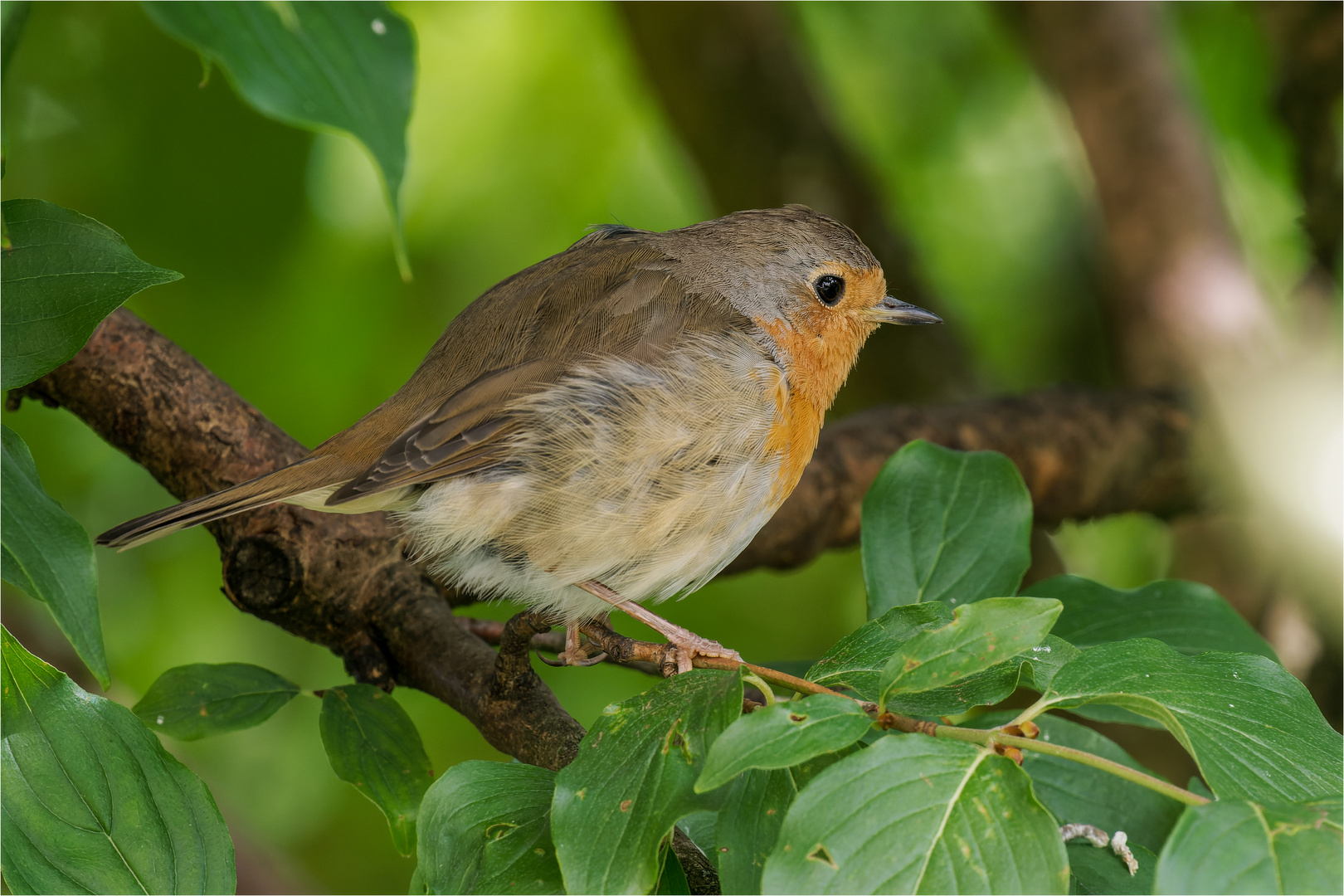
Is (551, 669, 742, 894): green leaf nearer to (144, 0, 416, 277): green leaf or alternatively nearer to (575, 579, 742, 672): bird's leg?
(575, 579, 742, 672): bird's leg

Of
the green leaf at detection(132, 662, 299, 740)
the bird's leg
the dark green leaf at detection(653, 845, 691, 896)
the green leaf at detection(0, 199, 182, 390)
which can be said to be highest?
the green leaf at detection(0, 199, 182, 390)

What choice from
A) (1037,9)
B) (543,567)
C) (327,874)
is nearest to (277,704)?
(543,567)

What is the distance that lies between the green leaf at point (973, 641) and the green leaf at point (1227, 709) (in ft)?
0.45

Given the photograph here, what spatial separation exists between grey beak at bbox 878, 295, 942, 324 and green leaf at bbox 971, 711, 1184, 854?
0.94 meters

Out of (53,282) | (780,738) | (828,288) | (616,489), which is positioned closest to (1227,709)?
(780,738)

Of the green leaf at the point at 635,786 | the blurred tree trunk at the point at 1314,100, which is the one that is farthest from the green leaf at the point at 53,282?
the blurred tree trunk at the point at 1314,100

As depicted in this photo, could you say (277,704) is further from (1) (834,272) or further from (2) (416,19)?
(2) (416,19)

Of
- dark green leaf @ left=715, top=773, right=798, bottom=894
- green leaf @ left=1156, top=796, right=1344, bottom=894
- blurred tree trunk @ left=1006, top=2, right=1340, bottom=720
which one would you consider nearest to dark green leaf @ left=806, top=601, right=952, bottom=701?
dark green leaf @ left=715, top=773, right=798, bottom=894

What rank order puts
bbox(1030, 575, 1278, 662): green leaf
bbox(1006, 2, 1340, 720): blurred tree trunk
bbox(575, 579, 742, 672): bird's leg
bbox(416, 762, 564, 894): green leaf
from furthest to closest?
bbox(1006, 2, 1340, 720): blurred tree trunk, bbox(1030, 575, 1278, 662): green leaf, bbox(575, 579, 742, 672): bird's leg, bbox(416, 762, 564, 894): green leaf

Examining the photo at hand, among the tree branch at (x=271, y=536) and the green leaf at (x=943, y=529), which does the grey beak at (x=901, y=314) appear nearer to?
the green leaf at (x=943, y=529)

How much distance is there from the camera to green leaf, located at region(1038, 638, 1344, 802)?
100 centimetres

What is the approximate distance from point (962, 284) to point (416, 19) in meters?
2.18

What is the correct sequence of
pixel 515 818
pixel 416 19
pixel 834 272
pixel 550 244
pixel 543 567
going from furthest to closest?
pixel 550 244 < pixel 416 19 < pixel 834 272 < pixel 543 567 < pixel 515 818

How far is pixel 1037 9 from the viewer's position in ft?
11.6
